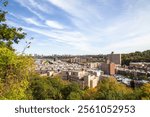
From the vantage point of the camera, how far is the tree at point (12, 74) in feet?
22.0

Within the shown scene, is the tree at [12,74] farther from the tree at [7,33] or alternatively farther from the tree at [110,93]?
the tree at [110,93]

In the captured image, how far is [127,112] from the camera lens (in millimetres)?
4156

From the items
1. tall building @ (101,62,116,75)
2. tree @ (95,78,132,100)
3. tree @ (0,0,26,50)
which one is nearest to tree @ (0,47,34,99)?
tree @ (0,0,26,50)

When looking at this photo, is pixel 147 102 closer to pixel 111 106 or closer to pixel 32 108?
pixel 111 106

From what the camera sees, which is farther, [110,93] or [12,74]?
[110,93]

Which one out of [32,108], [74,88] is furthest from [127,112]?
[74,88]

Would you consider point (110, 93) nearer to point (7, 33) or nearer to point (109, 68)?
point (7, 33)

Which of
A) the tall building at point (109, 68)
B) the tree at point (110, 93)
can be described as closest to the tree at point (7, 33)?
the tree at point (110, 93)

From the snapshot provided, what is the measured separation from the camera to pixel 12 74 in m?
6.91

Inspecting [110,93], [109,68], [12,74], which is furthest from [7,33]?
[109,68]

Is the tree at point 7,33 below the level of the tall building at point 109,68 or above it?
above

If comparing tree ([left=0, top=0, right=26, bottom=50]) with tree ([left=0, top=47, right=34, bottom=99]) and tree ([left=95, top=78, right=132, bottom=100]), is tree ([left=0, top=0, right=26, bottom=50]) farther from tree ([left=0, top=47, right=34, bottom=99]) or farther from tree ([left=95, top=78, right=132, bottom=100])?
tree ([left=95, top=78, right=132, bottom=100])

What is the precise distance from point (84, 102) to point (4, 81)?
3.01 m

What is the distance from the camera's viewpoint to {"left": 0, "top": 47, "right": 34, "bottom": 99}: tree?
670 cm
